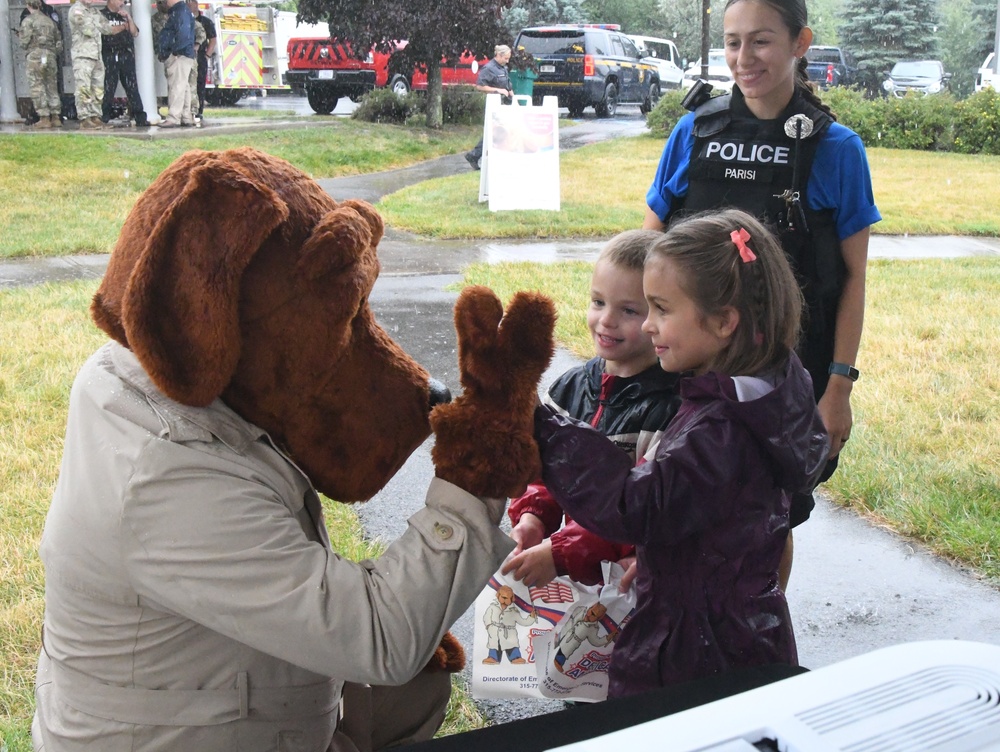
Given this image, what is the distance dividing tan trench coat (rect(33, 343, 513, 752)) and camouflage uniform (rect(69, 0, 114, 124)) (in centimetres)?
1322

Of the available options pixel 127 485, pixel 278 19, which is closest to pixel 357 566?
pixel 127 485

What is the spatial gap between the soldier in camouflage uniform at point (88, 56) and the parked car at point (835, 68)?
1074 centimetres

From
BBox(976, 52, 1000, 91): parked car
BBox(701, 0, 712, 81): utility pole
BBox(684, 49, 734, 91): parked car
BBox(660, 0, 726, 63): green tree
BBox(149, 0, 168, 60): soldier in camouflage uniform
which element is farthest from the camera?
BBox(976, 52, 1000, 91): parked car

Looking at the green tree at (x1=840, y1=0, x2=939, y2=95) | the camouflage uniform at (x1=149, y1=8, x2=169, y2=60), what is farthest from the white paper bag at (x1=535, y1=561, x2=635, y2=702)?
the green tree at (x1=840, y1=0, x2=939, y2=95)

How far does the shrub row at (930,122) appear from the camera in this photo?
58.4 feet

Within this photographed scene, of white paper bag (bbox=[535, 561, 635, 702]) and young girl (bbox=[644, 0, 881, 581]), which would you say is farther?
young girl (bbox=[644, 0, 881, 581])

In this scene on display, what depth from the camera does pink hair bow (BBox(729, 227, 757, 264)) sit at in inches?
74.2

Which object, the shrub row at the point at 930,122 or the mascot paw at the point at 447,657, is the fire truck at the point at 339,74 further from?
the mascot paw at the point at 447,657

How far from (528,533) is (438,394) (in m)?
0.61

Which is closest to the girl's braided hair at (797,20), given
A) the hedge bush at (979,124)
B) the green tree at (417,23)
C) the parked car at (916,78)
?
the green tree at (417,23)

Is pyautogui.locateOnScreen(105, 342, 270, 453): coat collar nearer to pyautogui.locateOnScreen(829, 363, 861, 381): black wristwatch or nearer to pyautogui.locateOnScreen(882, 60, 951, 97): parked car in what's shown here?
pyautogui.locateOnScreen(829, 363, 861, 381): black wristwatch

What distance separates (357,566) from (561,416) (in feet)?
1.36

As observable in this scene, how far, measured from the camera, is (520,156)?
33.8 feet

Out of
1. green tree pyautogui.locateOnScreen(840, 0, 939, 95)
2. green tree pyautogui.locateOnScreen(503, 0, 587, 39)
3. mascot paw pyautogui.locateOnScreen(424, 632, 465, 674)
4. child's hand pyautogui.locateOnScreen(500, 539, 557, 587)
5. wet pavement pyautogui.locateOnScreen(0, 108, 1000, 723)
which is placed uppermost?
green tree pyautogui.locateOnScreen(840, 0, 939, 95)
